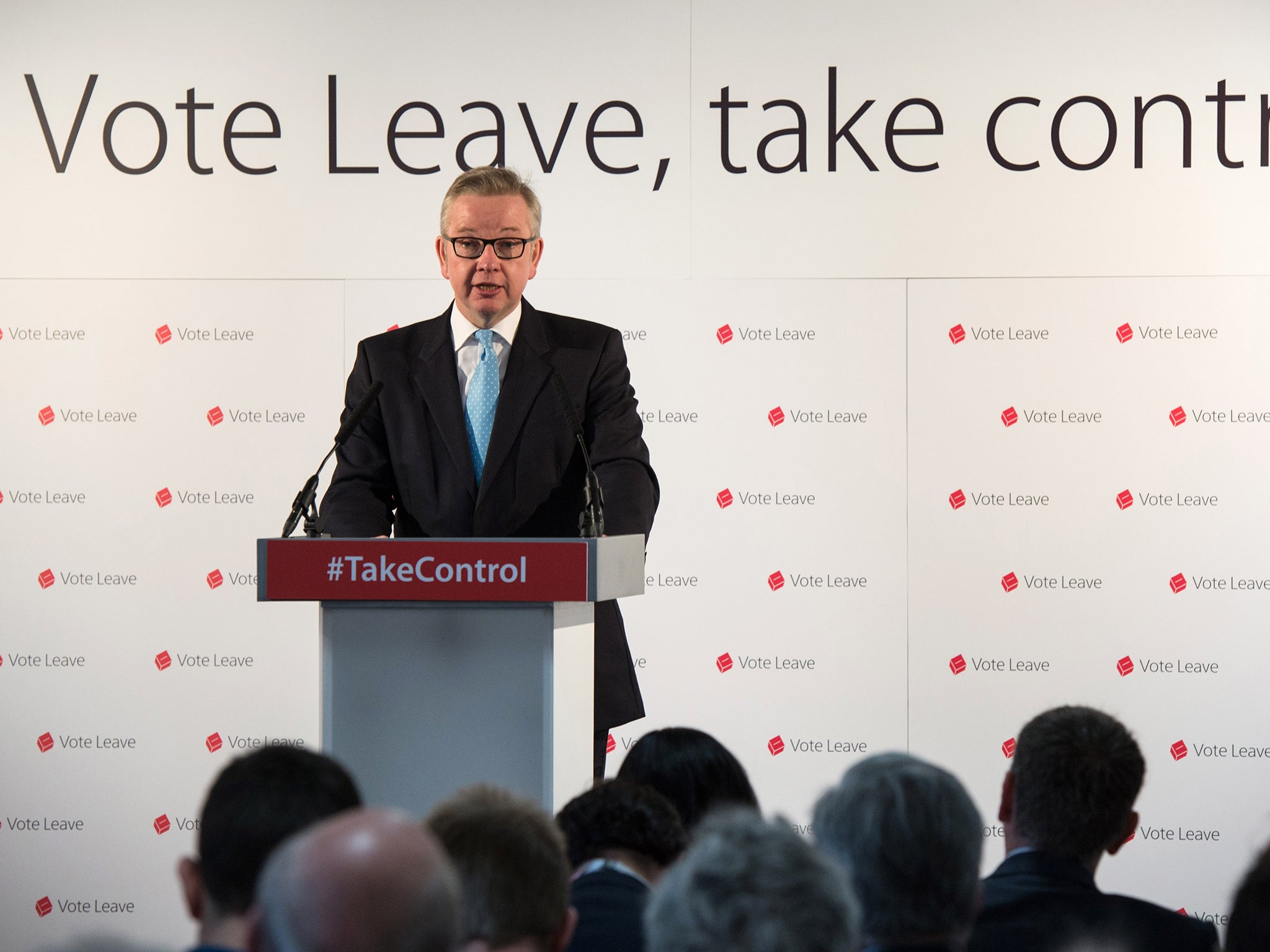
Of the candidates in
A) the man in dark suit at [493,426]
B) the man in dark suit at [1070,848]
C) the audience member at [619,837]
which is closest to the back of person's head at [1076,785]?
the man in dark suit at [1070,848]

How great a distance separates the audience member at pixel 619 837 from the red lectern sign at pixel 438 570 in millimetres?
303

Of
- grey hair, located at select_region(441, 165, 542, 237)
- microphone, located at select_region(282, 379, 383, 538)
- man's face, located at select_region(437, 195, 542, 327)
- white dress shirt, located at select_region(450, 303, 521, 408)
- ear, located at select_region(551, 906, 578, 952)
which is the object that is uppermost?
grey hair, located at select_region(441, 165, 542, 237)

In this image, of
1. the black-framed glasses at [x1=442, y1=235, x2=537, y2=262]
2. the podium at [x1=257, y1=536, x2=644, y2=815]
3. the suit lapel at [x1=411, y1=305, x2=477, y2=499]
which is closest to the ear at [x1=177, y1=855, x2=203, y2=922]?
the podium at [x1=257, y1=536, x2=644, y2=815]

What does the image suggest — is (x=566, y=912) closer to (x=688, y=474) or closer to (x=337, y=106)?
(x=688, y=474)

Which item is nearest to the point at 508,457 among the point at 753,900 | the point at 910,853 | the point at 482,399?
the point at 482,399

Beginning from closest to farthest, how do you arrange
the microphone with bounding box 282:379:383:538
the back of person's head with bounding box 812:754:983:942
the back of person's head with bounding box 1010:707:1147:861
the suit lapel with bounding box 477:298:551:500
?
the back of person's head with bounding box 812:754:983:942
the back of person's head with bounding box 1010:707:1147:861
the microphone with bounding box 282:379:383:538
the suit lapel with bounding box 477:298:551:500

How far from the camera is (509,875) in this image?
146cm

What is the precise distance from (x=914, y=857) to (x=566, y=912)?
1.30 feet

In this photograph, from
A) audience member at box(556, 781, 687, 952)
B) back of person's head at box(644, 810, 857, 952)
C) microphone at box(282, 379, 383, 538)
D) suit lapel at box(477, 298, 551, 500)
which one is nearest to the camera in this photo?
back of person's head at box(644, 810, 857, 952)

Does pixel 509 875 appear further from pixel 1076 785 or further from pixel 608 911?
pixel 1076 785

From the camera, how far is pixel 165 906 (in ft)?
16.0

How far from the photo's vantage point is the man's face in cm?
267

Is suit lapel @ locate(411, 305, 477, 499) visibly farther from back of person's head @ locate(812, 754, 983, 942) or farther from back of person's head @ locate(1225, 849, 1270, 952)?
back of person's head @ locate(1225, 849, 1270, 952)

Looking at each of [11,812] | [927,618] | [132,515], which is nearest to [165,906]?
[11,812]
